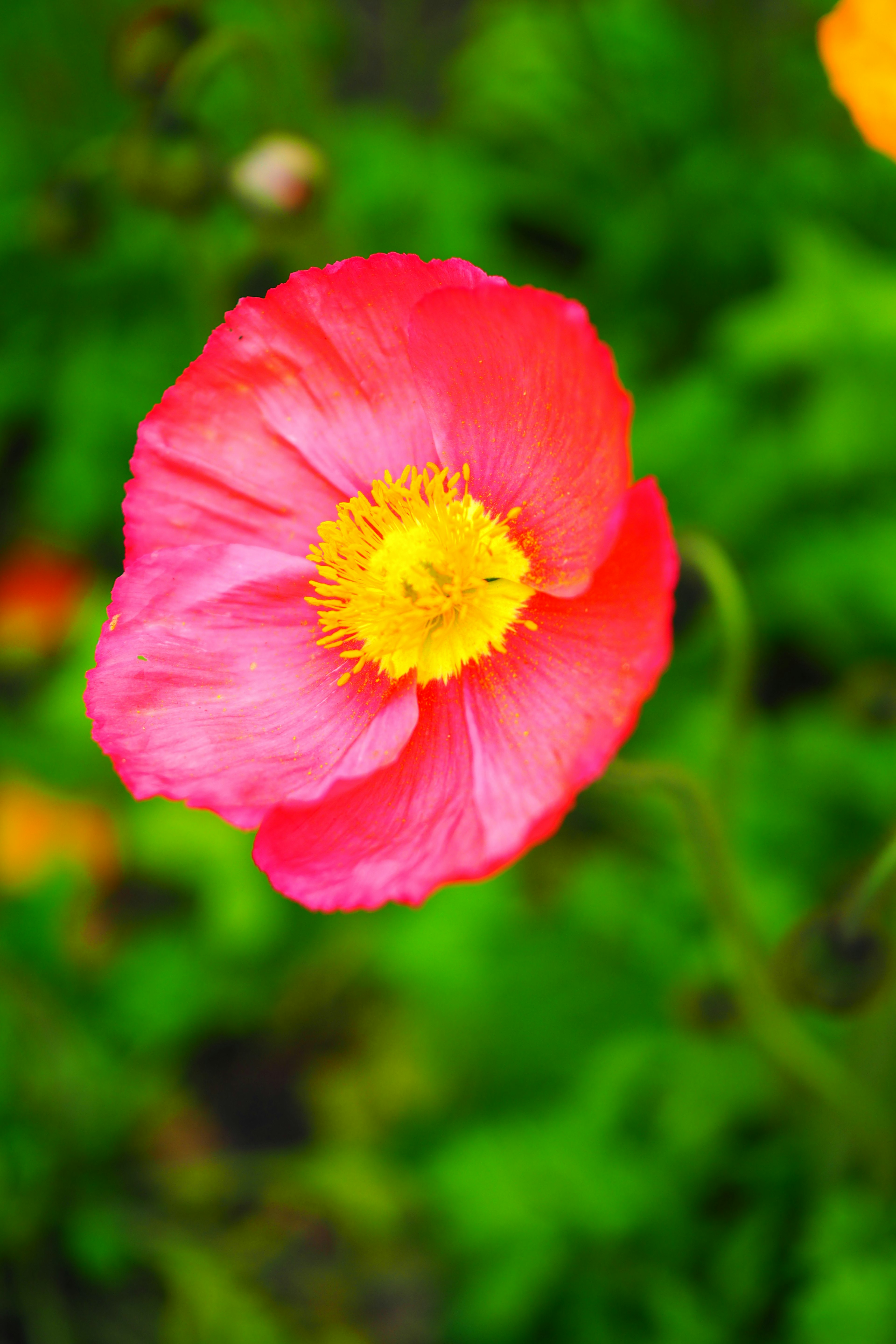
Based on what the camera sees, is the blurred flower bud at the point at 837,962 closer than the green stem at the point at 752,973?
No

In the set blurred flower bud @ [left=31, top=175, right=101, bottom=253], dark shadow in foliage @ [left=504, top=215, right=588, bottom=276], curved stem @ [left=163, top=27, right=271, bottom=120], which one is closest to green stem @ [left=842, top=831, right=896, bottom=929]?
curved stem @ [left=163, top=27, right=271, bottom=120]

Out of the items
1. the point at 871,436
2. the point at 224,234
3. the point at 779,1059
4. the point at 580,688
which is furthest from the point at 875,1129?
the point at 224,234

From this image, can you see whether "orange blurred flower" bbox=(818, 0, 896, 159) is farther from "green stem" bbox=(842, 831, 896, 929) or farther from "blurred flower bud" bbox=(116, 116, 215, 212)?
"blurred flower bud" bbox=(116, 116, 215, 212)

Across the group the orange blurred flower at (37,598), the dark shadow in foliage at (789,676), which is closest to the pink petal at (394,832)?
the dark shadow in foliage at (789,676)

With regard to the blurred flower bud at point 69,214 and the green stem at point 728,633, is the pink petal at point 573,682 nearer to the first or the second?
the green stem at point 728,633

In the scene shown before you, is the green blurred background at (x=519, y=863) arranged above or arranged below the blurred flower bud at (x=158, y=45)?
Answer: below

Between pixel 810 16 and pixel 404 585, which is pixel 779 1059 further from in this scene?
pixel 810 16
